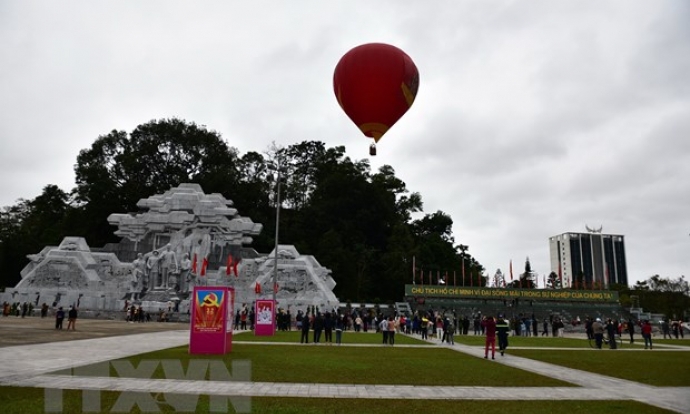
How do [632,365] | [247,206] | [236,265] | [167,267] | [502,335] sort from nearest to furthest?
1. [632,365]
2. [502,335]
3. [236,265]
4. [167,267]
5. [247,206]

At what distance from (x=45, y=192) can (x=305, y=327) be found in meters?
69.8

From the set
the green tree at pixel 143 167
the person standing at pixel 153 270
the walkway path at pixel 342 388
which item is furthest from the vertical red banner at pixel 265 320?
the green tree at pixel 143 167

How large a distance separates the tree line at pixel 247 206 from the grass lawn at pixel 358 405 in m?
51.1

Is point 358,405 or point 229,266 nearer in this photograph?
point 358,405

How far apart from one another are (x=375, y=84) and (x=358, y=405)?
10.0m

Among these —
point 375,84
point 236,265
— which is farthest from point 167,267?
point 375,84

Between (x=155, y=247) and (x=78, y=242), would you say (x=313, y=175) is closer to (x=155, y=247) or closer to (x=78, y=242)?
(x=155, y=247)

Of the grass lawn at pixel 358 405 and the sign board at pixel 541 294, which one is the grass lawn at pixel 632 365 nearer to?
the grass lawn at pixel 358 405

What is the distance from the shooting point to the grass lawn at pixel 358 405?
7.84 metres

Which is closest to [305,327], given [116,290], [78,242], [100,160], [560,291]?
[116,290]

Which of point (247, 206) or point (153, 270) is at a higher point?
point (247, 206)

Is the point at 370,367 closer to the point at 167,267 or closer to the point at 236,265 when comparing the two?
the point at 236,265

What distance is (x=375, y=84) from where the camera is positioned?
15508mm

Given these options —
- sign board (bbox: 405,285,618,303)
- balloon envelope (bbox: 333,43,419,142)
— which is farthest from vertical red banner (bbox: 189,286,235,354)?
sign board (bbox: 405,285,618,303)
